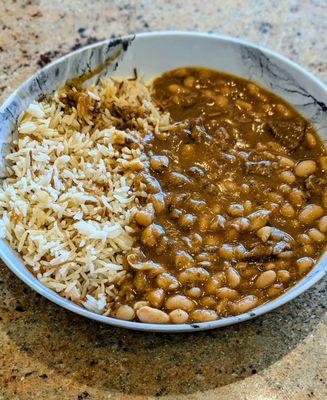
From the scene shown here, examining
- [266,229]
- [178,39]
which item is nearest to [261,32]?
[178,39]

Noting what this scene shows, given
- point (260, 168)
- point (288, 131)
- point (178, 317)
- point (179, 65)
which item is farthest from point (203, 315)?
point (179, 65)

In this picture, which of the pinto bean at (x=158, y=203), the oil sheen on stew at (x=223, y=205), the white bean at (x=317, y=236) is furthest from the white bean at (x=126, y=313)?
the white bean at (x=317, y=236)

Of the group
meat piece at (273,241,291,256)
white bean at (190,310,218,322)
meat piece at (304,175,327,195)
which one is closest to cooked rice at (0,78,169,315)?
white bean at (190,310,218,322)

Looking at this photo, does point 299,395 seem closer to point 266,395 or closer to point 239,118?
point 266,395

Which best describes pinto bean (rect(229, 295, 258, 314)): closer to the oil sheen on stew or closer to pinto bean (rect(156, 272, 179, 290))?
the oil sheen on stew

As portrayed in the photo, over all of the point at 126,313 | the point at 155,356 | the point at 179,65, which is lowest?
the point at 155,356

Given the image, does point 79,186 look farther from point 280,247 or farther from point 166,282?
point 280,247

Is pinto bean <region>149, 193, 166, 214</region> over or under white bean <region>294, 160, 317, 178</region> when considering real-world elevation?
under
